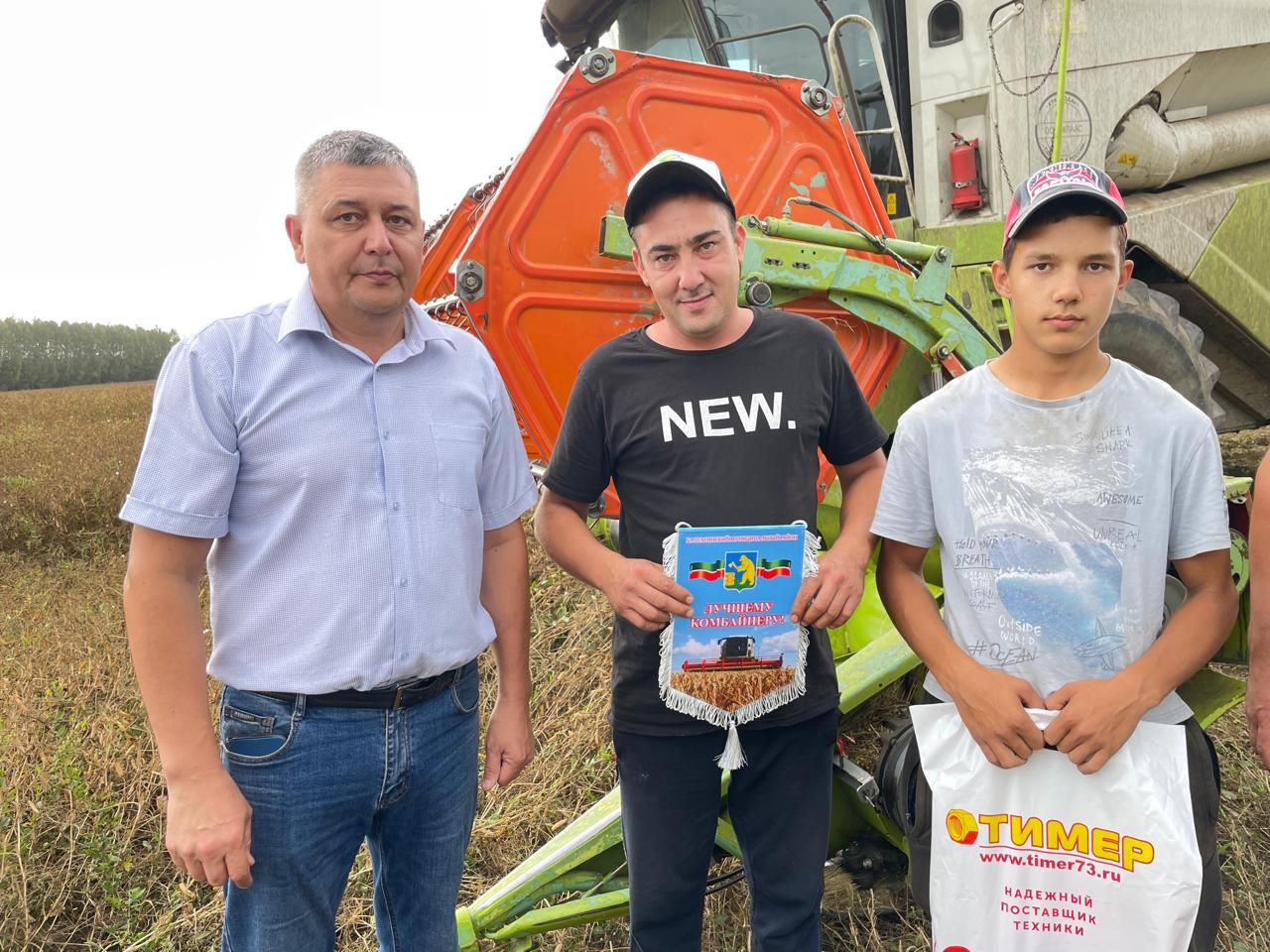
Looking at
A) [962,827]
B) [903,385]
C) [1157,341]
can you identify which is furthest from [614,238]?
[1157,341]

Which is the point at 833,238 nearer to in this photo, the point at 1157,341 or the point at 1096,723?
the point at 1157,341

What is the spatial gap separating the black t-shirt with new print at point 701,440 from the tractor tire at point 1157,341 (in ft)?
7.68

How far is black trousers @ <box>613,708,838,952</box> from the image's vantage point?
5.84ft

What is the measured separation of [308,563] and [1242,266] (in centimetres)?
474

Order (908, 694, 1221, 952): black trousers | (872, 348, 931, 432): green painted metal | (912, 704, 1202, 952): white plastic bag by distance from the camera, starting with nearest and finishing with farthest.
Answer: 1. (912, 704, 1202, 952): white plastic bag
2. (908, 694, 1221, 952): black trousers
3. (872, 348, 931, 432): green painted metal

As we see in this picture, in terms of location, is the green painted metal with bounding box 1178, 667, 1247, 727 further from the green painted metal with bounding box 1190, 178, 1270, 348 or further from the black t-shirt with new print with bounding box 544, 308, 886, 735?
the green painted metal with bounding box 1190, 178, 1270, 348

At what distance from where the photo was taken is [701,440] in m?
1.74

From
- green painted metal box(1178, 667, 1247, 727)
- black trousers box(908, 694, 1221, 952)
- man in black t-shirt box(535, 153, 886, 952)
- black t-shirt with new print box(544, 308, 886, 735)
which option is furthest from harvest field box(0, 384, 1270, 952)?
black t-shirt with new print box(544, 308, 886, 735)

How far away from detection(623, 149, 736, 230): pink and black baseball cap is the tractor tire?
2436 mm

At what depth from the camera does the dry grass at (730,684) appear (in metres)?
1.70

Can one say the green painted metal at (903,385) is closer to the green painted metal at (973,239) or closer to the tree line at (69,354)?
the green painted metal at (973,239)

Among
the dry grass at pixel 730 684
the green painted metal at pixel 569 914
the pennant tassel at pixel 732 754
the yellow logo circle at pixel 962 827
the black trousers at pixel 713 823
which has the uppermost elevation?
the dry grass at pixel 730 684

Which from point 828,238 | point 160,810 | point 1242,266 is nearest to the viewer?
point 828,238

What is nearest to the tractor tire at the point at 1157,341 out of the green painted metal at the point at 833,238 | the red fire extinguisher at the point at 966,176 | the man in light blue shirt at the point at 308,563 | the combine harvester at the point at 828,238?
the combine harvester at the point at 828,238
